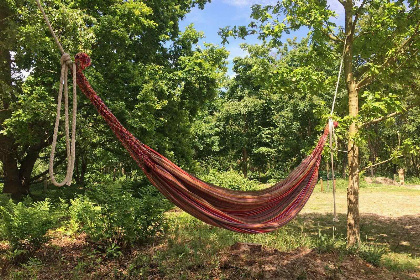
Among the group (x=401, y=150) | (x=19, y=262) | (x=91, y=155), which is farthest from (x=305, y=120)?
(x=19, y=262)

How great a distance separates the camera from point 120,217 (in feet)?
14.9

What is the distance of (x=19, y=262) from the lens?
4211 mm

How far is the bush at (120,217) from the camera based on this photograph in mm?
4512

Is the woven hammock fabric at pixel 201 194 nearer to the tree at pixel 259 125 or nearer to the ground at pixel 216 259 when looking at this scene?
the ground at pixel 216 259

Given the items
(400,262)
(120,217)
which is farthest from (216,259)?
(400,262)

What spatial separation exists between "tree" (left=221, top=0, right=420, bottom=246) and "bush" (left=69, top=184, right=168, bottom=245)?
328 cm

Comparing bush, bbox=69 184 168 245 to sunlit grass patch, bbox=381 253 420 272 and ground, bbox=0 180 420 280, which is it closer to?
ground, bbox=0 180 420 280

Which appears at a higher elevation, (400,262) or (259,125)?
(259,125)

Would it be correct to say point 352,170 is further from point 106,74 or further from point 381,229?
point 106,74

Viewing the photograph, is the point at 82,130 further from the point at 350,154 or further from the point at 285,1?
the point at 350,154

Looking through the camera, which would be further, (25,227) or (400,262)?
(400,262)

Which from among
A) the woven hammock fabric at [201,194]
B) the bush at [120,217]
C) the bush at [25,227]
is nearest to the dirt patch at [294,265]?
the woven hammock fabric at [201,194]

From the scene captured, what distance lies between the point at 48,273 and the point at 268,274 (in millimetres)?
2821

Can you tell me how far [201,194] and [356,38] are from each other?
4.45m
